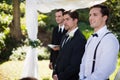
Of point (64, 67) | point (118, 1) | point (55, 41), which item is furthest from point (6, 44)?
point (64, 67)

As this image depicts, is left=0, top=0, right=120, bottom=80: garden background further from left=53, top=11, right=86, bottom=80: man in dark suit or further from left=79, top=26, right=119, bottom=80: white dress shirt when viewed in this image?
left=79, top=26, right=119, bottom=80: white dress shirt

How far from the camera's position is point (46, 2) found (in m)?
7.29

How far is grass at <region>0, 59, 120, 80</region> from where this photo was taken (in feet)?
30.1

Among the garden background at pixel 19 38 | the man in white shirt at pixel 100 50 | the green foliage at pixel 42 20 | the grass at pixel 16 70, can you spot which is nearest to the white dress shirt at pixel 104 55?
the man in white shirt at pixel 100 50

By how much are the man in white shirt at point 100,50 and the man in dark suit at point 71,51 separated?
466 mm

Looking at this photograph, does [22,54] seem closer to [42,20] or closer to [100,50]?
[42,20]

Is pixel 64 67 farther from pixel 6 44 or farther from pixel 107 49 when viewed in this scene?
pixel 6 44

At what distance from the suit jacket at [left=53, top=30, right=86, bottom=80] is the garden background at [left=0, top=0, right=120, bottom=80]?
11.0ft

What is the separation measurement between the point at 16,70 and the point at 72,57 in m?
5.70

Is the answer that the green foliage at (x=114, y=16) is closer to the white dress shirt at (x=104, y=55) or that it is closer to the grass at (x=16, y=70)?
the grass at (x=16, y=70)

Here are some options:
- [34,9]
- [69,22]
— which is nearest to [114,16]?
[34,9]

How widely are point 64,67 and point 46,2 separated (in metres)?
2.87

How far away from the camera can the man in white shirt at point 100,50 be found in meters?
3.73

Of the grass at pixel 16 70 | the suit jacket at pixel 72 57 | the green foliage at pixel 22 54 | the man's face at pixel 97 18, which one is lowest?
the grass at pixel 16 70
